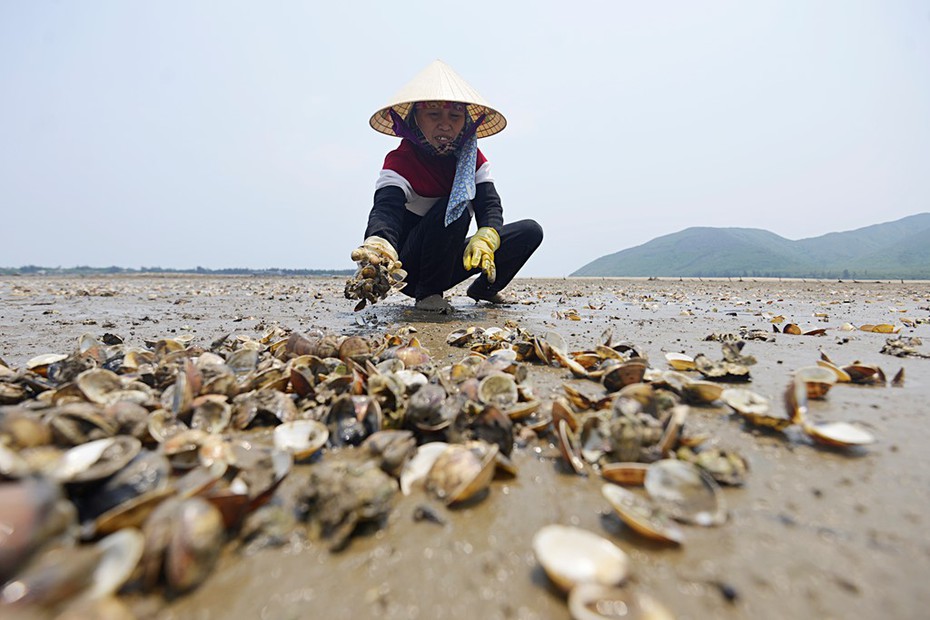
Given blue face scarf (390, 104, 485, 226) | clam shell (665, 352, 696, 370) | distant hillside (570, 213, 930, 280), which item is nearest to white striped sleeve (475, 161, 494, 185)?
blue face scarf (390, 104, 485, 226)

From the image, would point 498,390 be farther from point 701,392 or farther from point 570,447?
point 701,392

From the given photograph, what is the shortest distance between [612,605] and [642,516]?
325 millimetres

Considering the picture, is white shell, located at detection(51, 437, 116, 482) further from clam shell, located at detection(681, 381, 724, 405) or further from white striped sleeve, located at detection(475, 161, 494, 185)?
white striped sleeve, located at detection(475, 161, 494, 185)

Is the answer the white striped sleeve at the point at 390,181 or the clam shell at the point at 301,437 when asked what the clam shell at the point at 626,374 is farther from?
the white striped sleeve at the point at 390,181

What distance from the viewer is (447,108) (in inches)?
203

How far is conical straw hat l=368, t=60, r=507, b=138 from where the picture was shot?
4812 mm

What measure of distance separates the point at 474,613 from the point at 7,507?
3.37 feet

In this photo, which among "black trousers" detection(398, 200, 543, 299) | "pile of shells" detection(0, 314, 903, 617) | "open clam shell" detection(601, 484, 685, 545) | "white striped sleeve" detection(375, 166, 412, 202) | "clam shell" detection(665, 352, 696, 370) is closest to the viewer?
"pile of shells" detection(0, 314, 903, 617)

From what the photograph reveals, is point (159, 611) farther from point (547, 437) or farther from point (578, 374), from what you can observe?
point (578, 374)

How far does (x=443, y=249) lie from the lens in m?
5.68

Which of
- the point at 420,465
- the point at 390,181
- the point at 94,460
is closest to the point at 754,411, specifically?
the point at 420,465

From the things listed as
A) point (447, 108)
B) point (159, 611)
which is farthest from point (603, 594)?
point (447, 108)

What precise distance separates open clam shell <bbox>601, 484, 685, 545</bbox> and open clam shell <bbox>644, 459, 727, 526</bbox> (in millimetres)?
39

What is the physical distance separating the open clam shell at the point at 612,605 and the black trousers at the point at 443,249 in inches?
181
